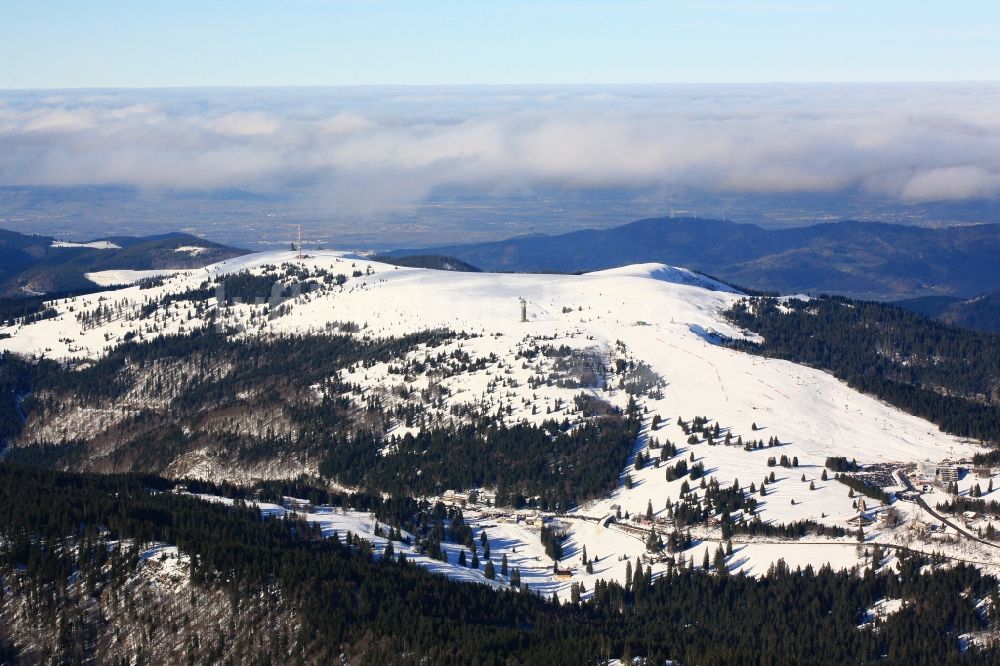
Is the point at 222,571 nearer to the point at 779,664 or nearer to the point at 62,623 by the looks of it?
the point at 62,623

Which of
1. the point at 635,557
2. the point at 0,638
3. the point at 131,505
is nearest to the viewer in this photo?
the point at 0,638

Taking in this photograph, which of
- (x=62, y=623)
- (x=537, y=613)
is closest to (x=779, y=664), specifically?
(x=537, y=613)

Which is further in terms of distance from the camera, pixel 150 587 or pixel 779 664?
pixel 150 587

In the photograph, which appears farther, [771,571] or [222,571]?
[771,571]

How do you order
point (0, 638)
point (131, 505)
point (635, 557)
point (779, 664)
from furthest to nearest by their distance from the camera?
1. point (635, 557)
2. point (131, 505)
3. point (0, 638)
4. point (779, 664)

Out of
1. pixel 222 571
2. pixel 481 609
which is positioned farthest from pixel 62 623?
pixel 481 609

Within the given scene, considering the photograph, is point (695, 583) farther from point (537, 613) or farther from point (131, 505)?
point (131, 505)
